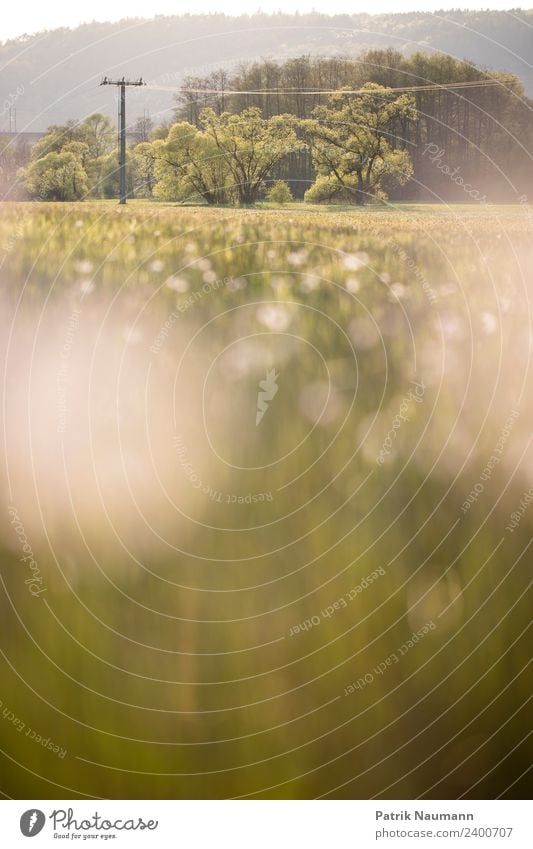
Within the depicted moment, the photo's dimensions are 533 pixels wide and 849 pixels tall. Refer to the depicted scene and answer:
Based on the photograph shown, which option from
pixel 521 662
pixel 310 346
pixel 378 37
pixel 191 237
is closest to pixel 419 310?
pixel 310 346

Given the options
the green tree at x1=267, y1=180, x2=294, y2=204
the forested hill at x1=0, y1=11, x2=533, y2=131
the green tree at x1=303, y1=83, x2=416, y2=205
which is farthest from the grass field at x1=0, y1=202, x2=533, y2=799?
the forested hill at x1=0, y1=11, x2=533, y2=131

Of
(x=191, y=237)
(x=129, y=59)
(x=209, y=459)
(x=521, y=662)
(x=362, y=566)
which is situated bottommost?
(x=521, y=662)

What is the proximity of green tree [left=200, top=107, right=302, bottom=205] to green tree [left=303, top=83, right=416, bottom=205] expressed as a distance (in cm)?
10

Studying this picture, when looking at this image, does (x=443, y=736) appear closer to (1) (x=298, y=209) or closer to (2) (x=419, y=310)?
(2) (x=419, y=310)

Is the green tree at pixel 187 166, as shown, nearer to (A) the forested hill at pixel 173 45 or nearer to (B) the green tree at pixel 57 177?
(A) the forested hill at pixel 173 45

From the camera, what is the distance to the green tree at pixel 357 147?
319 centimetres

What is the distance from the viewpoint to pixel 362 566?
2025mm

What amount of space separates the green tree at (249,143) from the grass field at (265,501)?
0.17m

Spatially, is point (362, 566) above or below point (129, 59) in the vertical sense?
below

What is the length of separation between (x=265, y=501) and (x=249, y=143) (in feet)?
5.81

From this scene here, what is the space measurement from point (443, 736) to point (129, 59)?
256 cm

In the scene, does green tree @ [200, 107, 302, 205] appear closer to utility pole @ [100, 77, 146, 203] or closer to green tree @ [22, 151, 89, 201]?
utility pole @ [100, 77, 146, 203]

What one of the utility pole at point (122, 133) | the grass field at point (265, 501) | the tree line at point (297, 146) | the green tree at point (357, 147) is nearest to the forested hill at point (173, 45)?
the utility pole at point (122, 133)

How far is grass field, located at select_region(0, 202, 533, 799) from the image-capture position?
179 centimetres
